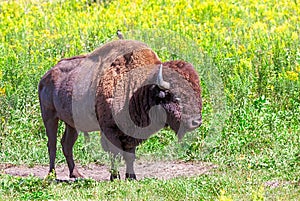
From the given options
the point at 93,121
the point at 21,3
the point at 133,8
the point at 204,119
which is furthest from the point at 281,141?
the point at 21,3

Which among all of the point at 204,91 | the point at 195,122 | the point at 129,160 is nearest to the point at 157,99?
the point at 195,122

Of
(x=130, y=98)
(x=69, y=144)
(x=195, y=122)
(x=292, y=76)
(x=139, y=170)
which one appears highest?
(x=130, y=98)

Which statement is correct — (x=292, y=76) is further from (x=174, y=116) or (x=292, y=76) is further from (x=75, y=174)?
(x=75, y=174)

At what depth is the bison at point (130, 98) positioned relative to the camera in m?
7.90

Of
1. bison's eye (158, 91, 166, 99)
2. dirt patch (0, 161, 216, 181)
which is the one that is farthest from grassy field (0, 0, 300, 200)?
bison's eye (158, 91, 166, 99)

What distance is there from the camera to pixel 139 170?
9461mm

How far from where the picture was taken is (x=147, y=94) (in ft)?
26.6

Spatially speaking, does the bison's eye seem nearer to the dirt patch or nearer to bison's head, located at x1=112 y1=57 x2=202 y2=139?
bison's head, located at x1=112 y1=57 x2=202 y2=139

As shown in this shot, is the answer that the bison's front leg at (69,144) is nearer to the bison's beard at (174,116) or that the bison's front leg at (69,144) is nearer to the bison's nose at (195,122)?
the bison's beard at (174,116)

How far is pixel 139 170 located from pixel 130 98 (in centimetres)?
166

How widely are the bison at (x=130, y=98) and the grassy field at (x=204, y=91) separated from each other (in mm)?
789

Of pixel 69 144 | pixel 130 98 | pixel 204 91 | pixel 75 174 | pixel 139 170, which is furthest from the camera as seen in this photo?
pixel 204 91

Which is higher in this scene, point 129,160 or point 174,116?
point 174,116

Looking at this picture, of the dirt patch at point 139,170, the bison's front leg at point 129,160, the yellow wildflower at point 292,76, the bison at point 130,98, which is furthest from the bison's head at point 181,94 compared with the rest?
the yellow wildflower at point 292,76
